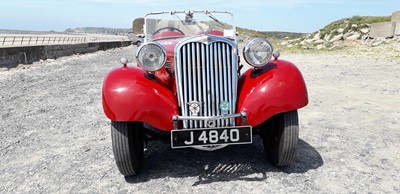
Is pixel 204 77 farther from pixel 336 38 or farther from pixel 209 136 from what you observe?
pixel 336 38

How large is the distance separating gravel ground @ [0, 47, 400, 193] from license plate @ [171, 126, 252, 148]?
45cm

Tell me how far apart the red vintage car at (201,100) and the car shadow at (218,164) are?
0.22m

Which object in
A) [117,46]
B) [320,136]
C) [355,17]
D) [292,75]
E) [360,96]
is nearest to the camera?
[292,75]

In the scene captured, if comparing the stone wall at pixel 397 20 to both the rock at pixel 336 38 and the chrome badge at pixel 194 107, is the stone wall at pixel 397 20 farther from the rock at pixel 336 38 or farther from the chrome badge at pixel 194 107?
the chrome badge at pixel 194 107

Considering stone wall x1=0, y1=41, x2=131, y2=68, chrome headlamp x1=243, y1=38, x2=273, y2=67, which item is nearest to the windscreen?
chrome headlamp x1=243, y1=38, x2=273, y2=67

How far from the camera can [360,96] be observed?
745 centimetres

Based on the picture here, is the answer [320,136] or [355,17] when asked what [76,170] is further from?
[355,17]

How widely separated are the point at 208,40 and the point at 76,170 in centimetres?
201

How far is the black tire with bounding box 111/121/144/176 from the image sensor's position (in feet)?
10.9

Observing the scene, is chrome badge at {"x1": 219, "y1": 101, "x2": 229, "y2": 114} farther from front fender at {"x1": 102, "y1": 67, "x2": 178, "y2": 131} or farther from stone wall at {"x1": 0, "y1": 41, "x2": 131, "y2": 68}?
stone wall at {"x1": 0, "y1": 41, "x2": 131, "y2": 68}

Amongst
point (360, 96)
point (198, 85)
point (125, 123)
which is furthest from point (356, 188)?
point (360, 96)

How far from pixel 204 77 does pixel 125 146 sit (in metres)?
1.02

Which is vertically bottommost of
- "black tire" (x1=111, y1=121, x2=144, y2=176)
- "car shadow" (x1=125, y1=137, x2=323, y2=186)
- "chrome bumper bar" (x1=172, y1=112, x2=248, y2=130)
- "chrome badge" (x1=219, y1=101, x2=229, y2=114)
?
"car shadow" (x1=125, y1=137, x2=323, y2=186)

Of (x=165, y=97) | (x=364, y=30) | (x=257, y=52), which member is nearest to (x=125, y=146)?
(x=165, y=97)
